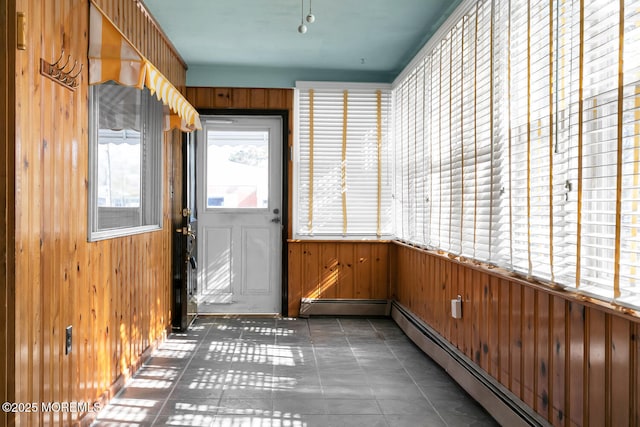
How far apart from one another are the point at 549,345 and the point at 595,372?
1.19 feet

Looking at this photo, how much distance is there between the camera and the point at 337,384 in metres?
3.56

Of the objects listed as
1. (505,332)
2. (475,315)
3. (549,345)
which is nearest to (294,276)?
(475,315)

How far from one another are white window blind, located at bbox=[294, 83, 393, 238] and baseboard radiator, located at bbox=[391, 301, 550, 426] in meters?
1.35

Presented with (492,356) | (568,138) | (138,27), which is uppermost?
(138,27)

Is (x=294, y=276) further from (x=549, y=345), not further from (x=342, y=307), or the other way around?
(x=549, y=345)

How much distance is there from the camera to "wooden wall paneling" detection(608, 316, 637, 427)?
1854mm

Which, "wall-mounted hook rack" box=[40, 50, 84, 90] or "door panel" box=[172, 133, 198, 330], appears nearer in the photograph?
"wall-mounted hook rack" box=[40, 50, 84, 90]

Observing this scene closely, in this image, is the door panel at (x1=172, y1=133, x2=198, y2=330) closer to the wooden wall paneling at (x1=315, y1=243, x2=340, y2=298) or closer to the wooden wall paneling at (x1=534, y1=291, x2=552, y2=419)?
the wooden wall paneling at (x1=315, y1=243, x2=340, y2=298)

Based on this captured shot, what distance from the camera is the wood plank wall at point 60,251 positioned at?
6.86ft

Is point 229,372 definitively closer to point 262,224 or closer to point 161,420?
point 161,420

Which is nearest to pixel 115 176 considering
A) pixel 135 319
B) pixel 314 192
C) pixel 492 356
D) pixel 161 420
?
pixel 135 319

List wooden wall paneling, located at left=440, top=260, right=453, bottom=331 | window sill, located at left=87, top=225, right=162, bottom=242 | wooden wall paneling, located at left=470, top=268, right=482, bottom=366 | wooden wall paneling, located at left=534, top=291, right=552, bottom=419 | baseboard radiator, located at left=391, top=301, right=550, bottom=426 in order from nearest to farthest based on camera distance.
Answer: wooden wall paneling, located at left=534, top=291, right=552, bottom=419 < baseboard radiator, located at left=391, top=301, right=550, bottom=426 < window sill, located at left=87, top=225, right=162, bottom=242 < wooden wall paneling, located at left=470, top=268, right=482, bottom=366 < wooden wall paneling, located at left=440, top=260, right=453, bottom=331

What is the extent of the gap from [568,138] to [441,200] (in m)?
1.77

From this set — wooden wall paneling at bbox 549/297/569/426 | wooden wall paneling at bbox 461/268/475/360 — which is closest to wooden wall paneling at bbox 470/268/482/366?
wooden wall paneling at bbox 461/268/475/360
